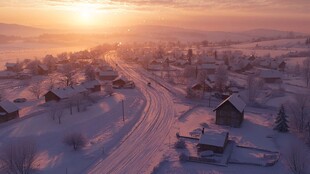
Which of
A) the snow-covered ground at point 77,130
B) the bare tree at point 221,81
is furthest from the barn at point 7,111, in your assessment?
the bare tree at point 221,81

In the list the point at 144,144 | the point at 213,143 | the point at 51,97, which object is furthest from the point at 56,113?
the point at 213,143

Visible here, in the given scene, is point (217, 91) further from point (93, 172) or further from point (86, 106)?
point (93, 172)

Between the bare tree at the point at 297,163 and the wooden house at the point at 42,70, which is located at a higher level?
the wooden house at the point at 42,70

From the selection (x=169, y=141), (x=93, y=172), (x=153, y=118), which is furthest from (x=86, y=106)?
(x=93, y=172)

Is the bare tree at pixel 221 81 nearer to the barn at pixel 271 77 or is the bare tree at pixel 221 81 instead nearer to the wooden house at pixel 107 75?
the barn at pixel 271 77

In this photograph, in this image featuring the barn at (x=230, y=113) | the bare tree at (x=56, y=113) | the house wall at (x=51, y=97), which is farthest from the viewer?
the house wall at (x=51, y=97)

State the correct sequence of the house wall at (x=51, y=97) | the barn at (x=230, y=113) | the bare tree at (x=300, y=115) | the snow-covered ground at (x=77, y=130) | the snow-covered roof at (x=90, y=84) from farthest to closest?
the snow-covered roof at (x=90, y=84) → the house wall at (x=51, y=97) → the barn at (x=230, y=113) → the bare tree at (x=300, y=115) → the snow-covered ground at (x=77, y=130)

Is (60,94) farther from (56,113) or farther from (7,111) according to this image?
(7,111)

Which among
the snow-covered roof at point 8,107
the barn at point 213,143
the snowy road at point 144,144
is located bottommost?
the snowy road at point 144,144
